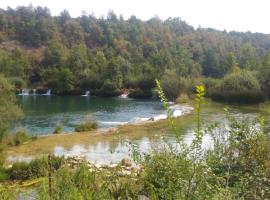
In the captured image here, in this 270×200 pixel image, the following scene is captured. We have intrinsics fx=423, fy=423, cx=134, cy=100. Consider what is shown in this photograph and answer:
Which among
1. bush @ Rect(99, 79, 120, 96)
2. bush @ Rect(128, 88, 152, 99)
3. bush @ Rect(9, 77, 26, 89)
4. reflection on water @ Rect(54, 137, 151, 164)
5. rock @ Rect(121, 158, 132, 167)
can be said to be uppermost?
bush @ Rect(9, 77, 26, 89)

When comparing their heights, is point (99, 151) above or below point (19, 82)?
below

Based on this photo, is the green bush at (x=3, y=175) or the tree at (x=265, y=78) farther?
the tree at (x=265, y=78)

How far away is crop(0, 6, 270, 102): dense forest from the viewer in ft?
165

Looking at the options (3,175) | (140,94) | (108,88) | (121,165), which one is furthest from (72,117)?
(108,88)

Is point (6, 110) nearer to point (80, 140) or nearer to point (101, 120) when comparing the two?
point (80, 140)

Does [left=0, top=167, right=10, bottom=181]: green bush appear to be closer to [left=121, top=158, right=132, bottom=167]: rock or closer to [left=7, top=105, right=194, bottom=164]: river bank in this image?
[left=7, top=105, right=194, bottom=164]: river bank

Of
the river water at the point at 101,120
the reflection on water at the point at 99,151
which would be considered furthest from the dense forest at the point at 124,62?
the reflection on water at the point at 99,151

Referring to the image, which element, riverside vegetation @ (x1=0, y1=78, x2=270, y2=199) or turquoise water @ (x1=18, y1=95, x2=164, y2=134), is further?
turquoise water @ (x1=18, y1=95, x2=164, y2=134)

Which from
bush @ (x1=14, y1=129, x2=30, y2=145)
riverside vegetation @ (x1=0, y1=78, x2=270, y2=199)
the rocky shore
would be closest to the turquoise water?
bush @ (x1=14, y1=129, x2=30, y2=145)

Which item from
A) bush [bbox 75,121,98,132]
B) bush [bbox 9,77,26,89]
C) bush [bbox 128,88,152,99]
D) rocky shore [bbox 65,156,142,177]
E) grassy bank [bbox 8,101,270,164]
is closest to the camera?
rocky shore [bbox 65,156,142,177]

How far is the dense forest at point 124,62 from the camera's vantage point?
5020 cm

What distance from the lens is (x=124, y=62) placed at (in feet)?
225

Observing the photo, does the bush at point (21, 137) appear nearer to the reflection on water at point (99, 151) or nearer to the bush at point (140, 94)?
the reflection on water at point (99, 151)

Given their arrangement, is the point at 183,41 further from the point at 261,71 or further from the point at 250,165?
the point at 250,165
